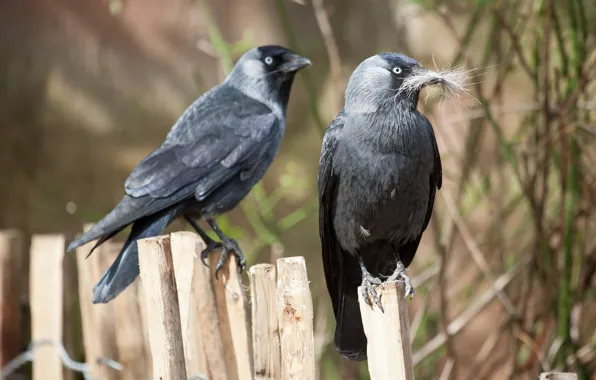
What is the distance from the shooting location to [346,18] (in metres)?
5.38

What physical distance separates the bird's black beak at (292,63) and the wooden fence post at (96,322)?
1.12 metres

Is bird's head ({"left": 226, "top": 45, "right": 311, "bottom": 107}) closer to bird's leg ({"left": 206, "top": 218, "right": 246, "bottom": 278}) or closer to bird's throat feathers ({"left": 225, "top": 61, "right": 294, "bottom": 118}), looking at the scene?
bird's throat feathers ({"left": 225, "top": 61, "right": 294, "bottom": 118})

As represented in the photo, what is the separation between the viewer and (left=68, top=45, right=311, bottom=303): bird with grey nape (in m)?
3.05

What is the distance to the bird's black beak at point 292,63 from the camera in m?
3.63

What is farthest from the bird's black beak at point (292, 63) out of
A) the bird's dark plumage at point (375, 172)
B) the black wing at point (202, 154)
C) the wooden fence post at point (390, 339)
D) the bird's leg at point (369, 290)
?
the wooden fence post at point (390, 339)

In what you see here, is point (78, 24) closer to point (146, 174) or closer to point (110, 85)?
point (110, 85)

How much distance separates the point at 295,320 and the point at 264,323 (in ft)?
0.88

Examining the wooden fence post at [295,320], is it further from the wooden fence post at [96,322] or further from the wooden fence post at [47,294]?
the wooden fence post at [47,294]

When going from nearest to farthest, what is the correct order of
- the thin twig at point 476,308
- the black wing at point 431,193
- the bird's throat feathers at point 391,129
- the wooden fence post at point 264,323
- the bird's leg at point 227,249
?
1. the wooden fence post at point 264,323
2. the bird's throat feathers at point 391,129
3. the black wing at point 431,193
4. the bird's leg at point 227,249
5. the thin twig at point 476,308

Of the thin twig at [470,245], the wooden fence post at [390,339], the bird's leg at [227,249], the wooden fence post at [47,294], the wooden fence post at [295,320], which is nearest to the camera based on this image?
the wooden fence post at [390,339]

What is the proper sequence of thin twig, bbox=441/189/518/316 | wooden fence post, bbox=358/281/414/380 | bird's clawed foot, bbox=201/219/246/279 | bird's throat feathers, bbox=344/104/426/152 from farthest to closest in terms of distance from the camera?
thin twig, bbox=441/189/518/316 → bird's clawed foot, bbox=201/219/246/279 → bird's throat feathers, bbox=344/104/426/152 → wooden fence post, bbox=358/281/414/380

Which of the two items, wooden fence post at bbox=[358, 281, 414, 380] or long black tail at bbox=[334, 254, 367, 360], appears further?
long black tail at bbox=[334, 254, 367, 360]

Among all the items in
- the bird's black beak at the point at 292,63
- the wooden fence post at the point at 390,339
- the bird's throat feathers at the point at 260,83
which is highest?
the bird's black beak at the point at 292,63

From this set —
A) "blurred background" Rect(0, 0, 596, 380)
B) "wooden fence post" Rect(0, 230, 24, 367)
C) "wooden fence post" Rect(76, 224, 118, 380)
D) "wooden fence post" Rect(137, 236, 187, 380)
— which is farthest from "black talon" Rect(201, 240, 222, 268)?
"blurred background" Rect(0, 0, 596, 380)
